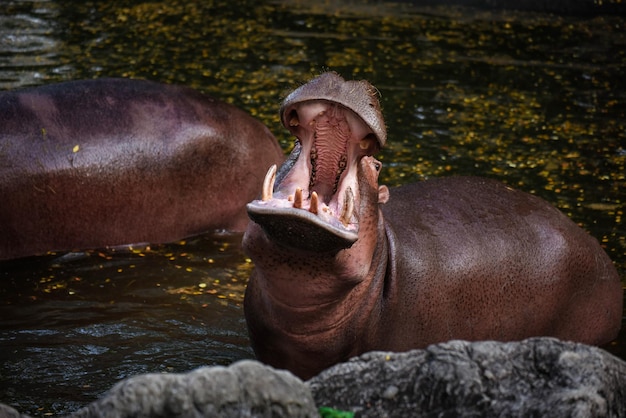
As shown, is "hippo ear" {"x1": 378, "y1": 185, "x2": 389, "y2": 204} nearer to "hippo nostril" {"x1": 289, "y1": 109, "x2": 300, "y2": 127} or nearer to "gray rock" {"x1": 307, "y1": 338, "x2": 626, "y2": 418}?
"hippo nostril" {"x1": 289, "y1": 109, "x2": 300, "y2": 127}

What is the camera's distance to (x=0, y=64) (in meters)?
8.70

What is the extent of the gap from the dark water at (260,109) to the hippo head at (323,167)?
56 cm

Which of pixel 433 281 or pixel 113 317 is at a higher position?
pixel 433 281

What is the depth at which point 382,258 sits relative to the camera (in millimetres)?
4156

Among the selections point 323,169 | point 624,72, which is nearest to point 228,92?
point 624,72

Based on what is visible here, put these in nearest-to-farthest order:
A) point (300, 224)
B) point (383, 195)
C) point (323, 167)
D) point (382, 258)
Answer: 1. point (300, 224)
2. point (323, 167)
3. point (383, 195)
4. point (382, 258)

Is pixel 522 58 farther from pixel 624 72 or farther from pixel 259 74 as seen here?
pixel 259 74

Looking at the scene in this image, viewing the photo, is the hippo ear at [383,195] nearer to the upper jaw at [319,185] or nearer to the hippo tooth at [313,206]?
the upper jaw at [319,185]

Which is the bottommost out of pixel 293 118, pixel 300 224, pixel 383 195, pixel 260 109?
pixel 260 109

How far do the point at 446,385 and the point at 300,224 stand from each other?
1079mm

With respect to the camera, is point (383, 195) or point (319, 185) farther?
point (383, 195)

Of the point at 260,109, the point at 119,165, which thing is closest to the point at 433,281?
the point at 119,165

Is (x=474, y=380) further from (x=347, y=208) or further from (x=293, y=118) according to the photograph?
(x=293, y=118)

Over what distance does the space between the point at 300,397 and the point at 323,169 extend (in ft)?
5.31
